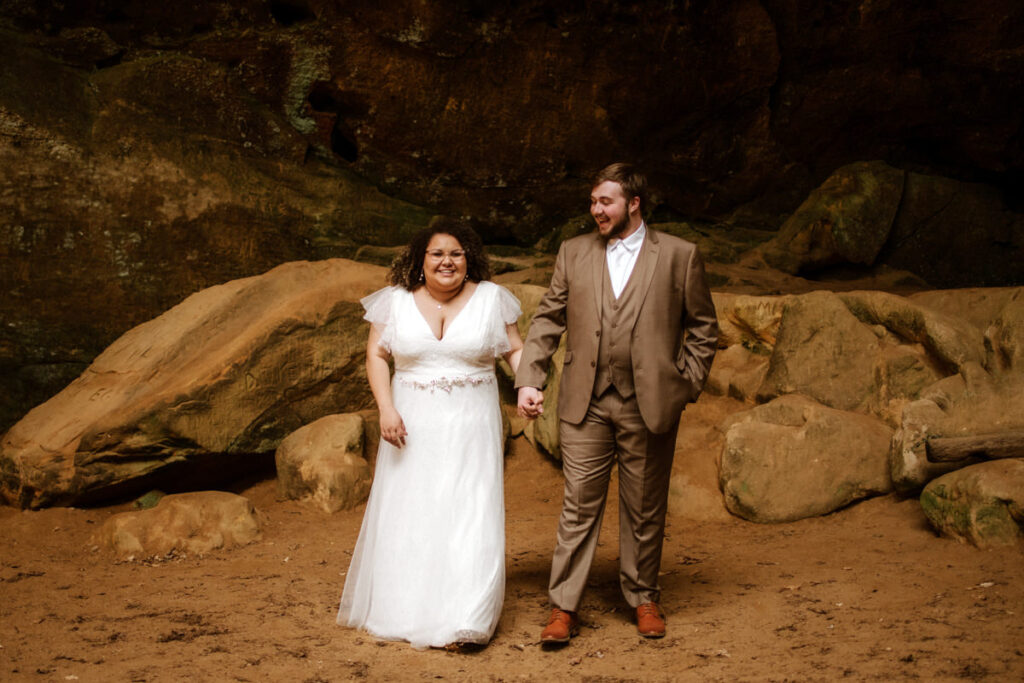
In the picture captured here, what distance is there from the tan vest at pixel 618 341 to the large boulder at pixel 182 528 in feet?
9.80

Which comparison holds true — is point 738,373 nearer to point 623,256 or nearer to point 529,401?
point 623,256

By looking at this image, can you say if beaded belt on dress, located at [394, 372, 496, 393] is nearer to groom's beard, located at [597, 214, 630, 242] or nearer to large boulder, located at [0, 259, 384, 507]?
groom's beard, located at [597, 214, 630, 242]

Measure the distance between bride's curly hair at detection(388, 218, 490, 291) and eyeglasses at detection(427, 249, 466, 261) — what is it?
2.9 inches

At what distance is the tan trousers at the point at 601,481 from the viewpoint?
432cm

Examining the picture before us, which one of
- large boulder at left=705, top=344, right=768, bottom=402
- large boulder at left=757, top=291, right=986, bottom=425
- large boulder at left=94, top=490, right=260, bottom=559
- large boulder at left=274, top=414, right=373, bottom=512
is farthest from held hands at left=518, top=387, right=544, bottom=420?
large boulder at left=705, top=344, right=768, bottom=402

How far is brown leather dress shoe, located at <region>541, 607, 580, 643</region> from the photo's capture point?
424 cm

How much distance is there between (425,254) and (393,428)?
84 cm

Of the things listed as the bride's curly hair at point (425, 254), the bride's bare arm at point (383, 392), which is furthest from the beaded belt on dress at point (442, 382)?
the bride's curly hair at point (425, 254)

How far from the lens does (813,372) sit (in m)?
6.83

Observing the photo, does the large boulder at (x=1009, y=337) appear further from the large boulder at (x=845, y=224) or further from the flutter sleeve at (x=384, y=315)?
the flutter sleeve at (x=384, y=315)

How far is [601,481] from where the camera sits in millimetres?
4355

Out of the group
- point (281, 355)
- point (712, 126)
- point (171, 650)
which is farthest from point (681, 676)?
point (712, 126)

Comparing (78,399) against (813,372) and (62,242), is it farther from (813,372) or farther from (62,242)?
(813,372)

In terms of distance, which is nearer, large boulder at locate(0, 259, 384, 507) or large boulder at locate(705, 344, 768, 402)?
large boulder at locate(0, 259, 384, 507)
